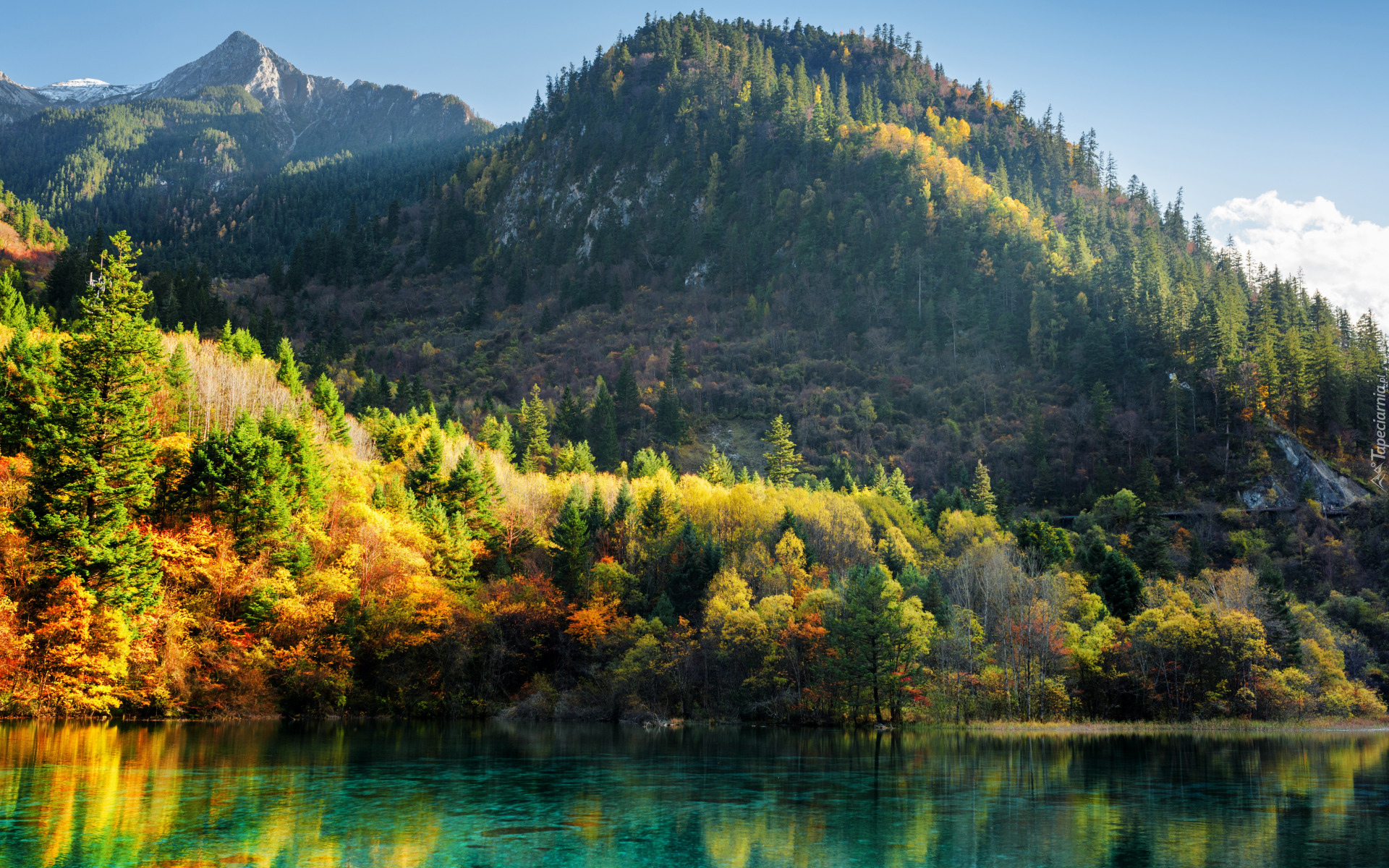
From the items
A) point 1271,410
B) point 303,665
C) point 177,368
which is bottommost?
point 303,665

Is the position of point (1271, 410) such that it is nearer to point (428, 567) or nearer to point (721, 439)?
point (721, 439)

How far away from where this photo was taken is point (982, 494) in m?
136

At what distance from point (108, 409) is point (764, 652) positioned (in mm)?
47417

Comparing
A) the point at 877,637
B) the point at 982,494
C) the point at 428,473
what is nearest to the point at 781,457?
the point at 982,494

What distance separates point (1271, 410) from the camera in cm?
14325

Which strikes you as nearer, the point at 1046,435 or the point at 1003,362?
the point at 1046,435

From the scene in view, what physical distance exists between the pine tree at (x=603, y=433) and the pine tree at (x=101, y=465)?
9052 cm

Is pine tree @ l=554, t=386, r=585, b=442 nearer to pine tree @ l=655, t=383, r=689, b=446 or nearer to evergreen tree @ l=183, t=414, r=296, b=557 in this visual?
pine tree @ l=655, t=383, r=689, b=446

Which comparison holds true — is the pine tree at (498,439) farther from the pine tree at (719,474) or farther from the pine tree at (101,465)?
the pine tree at (101,465)

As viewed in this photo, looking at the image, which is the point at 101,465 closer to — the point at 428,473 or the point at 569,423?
the point at 428,473

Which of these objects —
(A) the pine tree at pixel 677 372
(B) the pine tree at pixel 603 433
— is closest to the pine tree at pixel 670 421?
(B) the pine tree at pixel 603 433

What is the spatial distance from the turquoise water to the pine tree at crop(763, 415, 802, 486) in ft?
291

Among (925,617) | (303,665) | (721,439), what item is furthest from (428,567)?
(721,439)

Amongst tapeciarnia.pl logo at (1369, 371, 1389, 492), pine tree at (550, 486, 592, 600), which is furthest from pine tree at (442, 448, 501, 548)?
tapeciarnia.pl logo at (1369, 371, 1389, 492)
